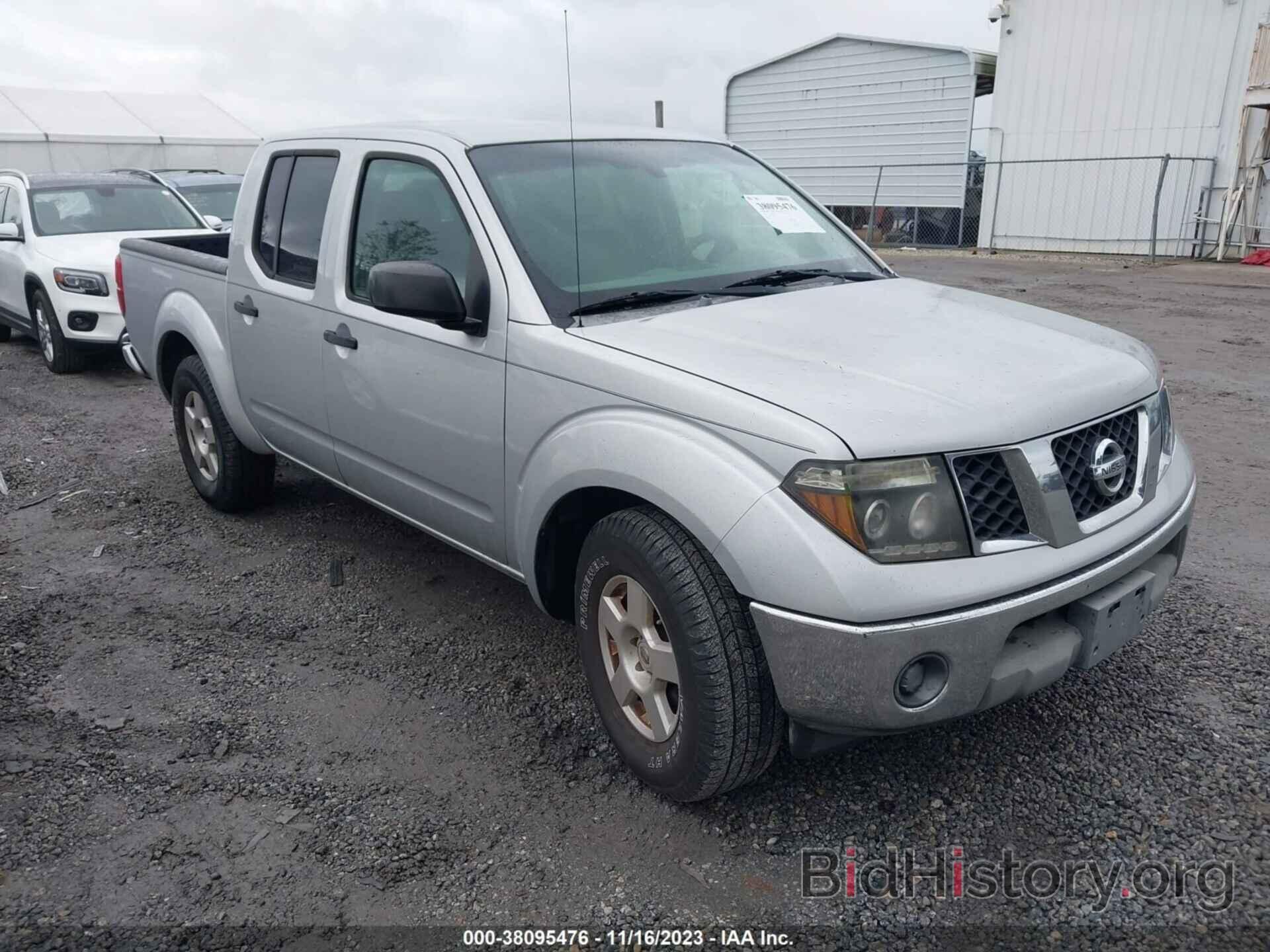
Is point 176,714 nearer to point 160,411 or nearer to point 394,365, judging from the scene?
point 394,365

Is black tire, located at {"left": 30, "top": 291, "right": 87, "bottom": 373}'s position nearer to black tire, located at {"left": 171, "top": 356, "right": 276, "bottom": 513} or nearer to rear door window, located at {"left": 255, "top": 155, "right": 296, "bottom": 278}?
black tire, located at {"left": 171, "top": 356, "right": 276, "bottom": 513}

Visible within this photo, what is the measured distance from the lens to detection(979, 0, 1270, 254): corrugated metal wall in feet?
51.4

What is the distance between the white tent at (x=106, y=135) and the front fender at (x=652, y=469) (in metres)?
25.3

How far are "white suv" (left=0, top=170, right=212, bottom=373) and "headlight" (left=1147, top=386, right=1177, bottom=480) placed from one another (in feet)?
26.4

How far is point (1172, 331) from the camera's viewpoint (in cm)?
981

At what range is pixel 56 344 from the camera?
9148mm

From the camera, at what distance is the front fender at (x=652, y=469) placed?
244 centimetres

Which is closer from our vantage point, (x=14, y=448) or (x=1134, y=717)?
(x=1134, y=717)

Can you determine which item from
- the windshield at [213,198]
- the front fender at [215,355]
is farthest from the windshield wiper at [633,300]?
the windshield at [213,198]

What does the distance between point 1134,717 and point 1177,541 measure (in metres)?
0.63

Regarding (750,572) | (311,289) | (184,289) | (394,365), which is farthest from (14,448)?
(750,572)

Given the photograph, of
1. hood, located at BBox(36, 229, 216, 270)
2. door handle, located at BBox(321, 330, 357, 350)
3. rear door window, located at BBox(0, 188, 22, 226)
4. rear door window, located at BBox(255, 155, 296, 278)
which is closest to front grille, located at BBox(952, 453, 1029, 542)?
door handle, located at BBox(321, 330, 357, 350)

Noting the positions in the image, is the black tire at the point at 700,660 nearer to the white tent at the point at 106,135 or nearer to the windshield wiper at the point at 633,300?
the windshield wiper at the point at 633,300

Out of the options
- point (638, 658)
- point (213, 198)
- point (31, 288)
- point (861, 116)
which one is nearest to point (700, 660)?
point (638, 658)
